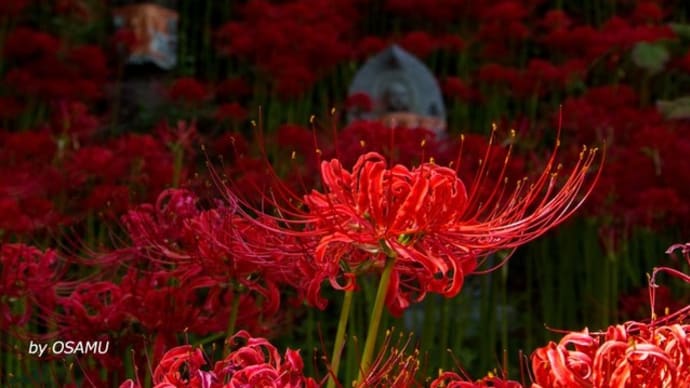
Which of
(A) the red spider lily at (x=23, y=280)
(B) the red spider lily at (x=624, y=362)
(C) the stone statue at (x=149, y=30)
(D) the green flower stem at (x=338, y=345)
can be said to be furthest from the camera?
(C) the stone statue at (x=149, y=30)

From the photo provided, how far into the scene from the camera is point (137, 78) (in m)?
5.26

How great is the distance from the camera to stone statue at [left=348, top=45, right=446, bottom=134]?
4.55m

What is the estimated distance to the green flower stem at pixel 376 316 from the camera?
45.6 inches

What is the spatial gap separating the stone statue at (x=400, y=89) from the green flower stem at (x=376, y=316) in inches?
130

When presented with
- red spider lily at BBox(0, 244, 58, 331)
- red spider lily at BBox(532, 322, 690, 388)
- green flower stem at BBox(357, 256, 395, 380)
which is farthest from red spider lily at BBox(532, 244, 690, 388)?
red spider lily at BBox(0, 244, 58, 331)

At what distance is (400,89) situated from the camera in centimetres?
456

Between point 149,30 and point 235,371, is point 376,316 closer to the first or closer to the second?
point 235,371

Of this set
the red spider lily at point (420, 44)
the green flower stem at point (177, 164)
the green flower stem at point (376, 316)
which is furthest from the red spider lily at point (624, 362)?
the red spider lily at point (420, 44)

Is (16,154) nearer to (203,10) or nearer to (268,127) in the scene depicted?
(268,127)

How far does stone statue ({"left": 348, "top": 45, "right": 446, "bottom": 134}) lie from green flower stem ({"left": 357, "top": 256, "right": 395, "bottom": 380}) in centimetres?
329

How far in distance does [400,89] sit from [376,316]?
11.2ft

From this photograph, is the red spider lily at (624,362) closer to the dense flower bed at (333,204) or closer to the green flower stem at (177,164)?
the dense flower bed at (333,204)

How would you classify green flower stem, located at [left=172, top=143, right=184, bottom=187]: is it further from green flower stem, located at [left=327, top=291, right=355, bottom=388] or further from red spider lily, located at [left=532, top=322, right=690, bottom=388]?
red spider lily, located at [left=532, top=322, right=690, bottom=388]

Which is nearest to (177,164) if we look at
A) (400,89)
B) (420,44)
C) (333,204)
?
(333,204)
